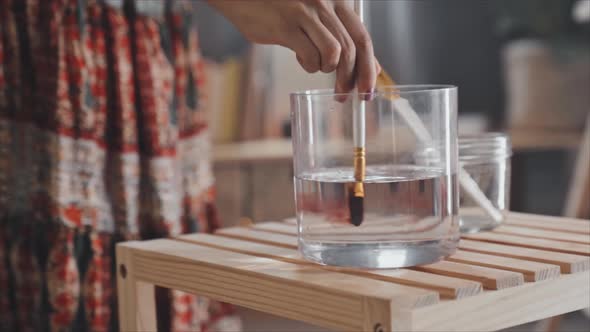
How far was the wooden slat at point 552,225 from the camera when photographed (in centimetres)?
106

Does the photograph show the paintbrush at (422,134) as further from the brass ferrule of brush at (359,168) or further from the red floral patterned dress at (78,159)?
the red floral patterned dress at (78,159)

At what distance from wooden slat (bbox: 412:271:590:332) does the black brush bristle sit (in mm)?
119

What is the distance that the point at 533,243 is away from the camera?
0.96 metres

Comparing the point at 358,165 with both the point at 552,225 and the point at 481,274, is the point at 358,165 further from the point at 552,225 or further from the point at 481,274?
the point at 552,225

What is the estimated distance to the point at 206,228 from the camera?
1491 millimetres


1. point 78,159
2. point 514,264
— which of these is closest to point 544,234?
point 514,264

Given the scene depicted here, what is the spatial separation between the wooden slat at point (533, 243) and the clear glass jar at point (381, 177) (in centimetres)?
11

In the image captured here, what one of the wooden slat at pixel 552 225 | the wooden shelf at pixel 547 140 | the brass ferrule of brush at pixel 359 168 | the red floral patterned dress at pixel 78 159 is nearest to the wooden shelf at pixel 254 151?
the wooden shelf at pixel 547 140

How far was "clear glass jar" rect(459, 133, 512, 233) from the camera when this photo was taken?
1.06 meters

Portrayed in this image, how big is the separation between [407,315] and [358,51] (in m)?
0.26

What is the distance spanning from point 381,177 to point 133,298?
0.33m

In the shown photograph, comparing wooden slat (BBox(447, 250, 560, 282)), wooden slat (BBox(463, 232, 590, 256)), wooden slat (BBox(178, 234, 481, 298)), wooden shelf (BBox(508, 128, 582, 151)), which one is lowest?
wooden shelf (BBox(508, 128, 582, 151))

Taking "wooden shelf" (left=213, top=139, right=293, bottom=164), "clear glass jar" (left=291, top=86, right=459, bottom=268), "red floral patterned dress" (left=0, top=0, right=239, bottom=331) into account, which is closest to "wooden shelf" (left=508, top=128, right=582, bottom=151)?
"wooden shelf" (left=213, top=139, right=293, bottom=164)

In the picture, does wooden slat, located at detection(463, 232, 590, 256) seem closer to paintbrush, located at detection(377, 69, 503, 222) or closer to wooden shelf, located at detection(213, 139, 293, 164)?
paintbrush, located at detection(377, 69, 503, 222)
